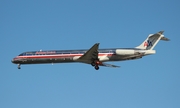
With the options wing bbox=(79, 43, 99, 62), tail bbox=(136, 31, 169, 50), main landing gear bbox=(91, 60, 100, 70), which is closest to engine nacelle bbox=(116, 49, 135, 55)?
tail bbox=(136, 31, 169, 50)

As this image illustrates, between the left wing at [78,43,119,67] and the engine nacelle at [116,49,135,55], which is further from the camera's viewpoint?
the left wing at [78,43,119,67]

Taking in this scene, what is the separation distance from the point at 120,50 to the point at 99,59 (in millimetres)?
3578

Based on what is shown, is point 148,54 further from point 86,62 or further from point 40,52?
point 40,52

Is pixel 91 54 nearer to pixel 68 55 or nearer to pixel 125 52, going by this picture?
pixel 68 55

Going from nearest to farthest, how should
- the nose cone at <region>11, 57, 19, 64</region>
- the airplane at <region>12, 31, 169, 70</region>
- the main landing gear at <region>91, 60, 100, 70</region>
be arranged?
the airplane at <region>12, 31, 169, 70</region> < the main landing gear at <region>91, 60, 100, 70</region> < the nose cone at <region>11, 57, 19, 64</region>

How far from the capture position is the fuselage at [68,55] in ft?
176

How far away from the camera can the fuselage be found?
53.8 meters

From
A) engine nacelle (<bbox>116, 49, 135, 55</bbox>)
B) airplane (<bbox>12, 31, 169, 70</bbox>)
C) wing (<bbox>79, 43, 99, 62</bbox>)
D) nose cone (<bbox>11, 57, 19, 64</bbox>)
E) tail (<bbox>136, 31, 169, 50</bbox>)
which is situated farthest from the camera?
nose cone (<bbox>11, 57, 19, 64</bbox>)

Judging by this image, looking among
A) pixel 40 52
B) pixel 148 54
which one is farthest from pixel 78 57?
pixel 148 54

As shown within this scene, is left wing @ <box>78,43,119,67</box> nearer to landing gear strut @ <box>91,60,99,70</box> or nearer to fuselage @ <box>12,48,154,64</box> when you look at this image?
landing gear strut @ <box>91,60,99,70</box>

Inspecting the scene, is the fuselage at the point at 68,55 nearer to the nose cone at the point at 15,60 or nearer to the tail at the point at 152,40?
the nose cone at the point at 15,60

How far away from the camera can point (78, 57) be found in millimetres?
56125

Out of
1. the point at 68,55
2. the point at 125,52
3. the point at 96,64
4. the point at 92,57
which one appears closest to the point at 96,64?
the point at 96,64

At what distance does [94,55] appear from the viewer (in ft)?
180
